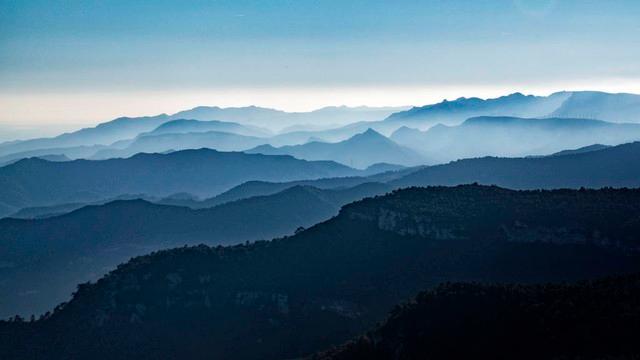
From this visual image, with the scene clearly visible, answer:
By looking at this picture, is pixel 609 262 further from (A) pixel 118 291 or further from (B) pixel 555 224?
(A) pixel 118 291

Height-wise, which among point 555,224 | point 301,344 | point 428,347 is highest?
point 555,224

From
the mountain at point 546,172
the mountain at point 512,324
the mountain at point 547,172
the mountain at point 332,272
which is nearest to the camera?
the mountain at point 512,324

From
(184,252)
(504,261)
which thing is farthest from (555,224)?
(184,252)

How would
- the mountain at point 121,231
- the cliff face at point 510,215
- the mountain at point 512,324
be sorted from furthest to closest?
the mountain at point 121,231 < the cliff face at point 510,215 < the mountain at point 512,324

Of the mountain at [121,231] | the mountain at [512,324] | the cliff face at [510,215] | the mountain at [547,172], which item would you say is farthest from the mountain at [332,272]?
the mountain at [547,172]

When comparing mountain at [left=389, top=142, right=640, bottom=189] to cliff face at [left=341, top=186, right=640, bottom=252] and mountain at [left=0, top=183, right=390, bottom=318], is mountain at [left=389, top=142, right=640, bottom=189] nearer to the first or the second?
mountain at [left=0, top=183, right=390, bottom=318]

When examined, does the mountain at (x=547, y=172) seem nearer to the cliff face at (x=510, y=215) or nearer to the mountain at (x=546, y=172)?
the mountain at (x=546, y=172)
